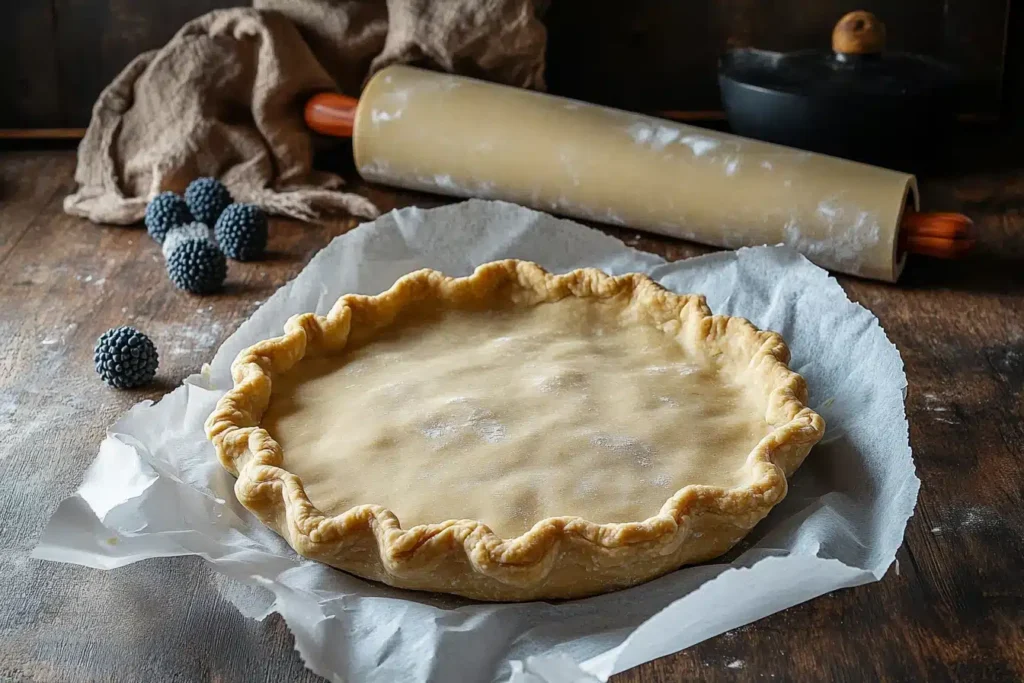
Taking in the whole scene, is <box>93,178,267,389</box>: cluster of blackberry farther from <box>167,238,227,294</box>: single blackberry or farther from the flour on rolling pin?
the flour on rolling pin

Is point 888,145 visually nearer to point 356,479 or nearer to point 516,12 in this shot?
point 516,12

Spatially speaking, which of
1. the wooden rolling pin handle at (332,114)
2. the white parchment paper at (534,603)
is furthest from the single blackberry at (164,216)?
the white parchment paper at (534,603)

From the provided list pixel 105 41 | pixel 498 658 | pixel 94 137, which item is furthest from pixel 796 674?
pixel 105 41

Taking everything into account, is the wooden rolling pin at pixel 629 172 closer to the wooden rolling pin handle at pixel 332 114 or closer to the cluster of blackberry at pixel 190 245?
the wooden rolling pin handle at pixel 332 114

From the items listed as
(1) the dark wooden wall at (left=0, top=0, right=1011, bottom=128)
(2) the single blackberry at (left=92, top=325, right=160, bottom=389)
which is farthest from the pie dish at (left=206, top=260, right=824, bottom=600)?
(1) the dark wooden wall at (left=0, top=0, right=1011, bottom=128)

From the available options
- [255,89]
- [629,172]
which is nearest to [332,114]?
[255,89]

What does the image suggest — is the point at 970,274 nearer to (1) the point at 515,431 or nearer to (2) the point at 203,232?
(1) the point at 515,431
